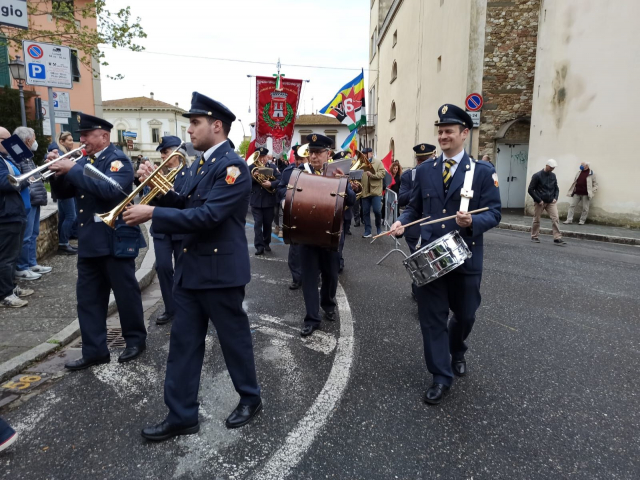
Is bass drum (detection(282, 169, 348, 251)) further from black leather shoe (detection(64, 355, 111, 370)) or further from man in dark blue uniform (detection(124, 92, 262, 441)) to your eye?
black leather shoe (detection(64, 355, 111, 370))

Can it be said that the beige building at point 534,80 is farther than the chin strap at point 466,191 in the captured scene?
Yes

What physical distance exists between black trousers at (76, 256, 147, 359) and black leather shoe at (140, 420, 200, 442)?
52.0 inches

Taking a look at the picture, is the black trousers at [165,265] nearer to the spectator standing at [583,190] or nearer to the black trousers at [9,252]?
the black trousers at [9,252]

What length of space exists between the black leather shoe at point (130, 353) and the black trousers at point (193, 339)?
1.30 metres

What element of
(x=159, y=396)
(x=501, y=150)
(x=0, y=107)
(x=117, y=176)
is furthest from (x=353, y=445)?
(x=0, y=107)

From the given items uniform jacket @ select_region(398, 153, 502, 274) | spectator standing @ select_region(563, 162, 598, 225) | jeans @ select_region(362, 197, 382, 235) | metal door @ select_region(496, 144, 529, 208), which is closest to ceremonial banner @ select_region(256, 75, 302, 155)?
jeans @ select_region(362, 197, 382, 235)

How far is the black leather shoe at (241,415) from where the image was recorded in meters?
3.04

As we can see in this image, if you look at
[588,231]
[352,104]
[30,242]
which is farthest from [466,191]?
[352,104]

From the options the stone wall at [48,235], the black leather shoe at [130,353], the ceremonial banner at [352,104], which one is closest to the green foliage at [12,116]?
the ceremonial banner at [352,104]

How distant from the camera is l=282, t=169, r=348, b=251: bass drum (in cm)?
448

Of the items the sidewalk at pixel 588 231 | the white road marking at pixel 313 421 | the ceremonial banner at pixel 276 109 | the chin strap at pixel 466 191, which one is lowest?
the white road marking at pixel 313 421

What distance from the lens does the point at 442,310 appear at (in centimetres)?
351

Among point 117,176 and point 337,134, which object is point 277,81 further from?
point 337,134

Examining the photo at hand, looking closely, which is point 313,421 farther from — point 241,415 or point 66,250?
point 66,250
